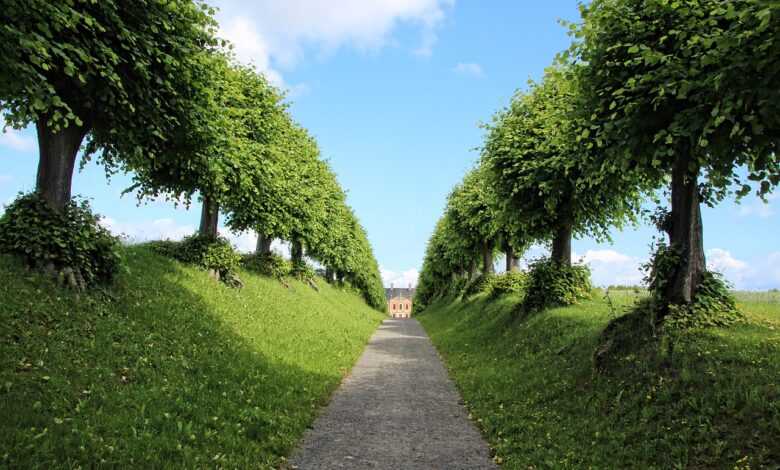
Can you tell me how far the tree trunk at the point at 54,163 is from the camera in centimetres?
1330

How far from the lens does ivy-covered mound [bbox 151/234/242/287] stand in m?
22.7

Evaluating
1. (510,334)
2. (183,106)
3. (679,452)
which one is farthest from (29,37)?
(510,334)

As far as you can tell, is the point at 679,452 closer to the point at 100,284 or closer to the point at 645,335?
the point at 645,335

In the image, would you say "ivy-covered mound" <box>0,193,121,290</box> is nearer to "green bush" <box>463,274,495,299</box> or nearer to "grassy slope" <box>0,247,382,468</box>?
"grassy slope" <box>0,247,382,468</box>

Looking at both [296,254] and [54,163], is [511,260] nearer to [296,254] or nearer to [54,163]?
[296,254]

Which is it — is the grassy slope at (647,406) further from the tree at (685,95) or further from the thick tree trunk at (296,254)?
the thick tree trunk at (296,254)

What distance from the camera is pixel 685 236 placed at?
1310 cm

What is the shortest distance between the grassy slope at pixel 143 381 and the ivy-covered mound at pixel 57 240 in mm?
537

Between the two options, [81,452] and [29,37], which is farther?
[29,37]

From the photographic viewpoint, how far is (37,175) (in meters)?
13.5

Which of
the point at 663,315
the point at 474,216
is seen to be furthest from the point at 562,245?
the point at 474,216

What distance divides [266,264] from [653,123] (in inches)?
1054

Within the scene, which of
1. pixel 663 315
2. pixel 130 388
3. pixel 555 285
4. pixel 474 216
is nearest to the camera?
pixel 130 388

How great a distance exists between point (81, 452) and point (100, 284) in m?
7.75
